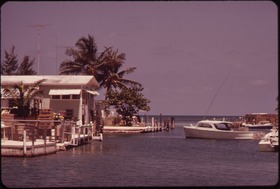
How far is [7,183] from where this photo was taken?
24.6 m

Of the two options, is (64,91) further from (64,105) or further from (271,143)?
(271,143)

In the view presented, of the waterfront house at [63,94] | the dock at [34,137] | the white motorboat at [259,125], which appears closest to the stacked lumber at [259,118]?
the white motorboat at [259,125]

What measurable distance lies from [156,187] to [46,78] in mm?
24437

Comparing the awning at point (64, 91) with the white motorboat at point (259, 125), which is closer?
the awning at point (64, 91)

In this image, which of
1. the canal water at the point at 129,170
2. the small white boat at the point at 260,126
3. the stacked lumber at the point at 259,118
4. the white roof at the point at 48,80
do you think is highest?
the white roof at the point at 48,80

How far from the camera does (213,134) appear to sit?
63.3 meters

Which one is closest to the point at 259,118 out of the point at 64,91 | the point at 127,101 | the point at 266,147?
the point at 127,101

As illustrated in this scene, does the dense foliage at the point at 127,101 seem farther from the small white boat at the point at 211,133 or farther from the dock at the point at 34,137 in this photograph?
the dock at the point at 34,137

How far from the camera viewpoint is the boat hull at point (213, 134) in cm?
6322

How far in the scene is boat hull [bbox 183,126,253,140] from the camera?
63219mm

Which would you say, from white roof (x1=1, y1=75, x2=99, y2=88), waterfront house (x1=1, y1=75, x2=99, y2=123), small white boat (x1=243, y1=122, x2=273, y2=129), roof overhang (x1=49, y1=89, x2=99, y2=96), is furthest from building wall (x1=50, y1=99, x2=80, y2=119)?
small white boat (x1=243, y1=122, x2=273, y2=129)

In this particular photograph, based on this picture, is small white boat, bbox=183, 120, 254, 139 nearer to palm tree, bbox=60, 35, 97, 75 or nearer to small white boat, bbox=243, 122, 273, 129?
palm tree, bbox=60, 35, 97, 75

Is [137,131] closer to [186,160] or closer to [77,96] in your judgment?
[77,96]

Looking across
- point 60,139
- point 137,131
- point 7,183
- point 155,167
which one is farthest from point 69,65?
point 7,183
